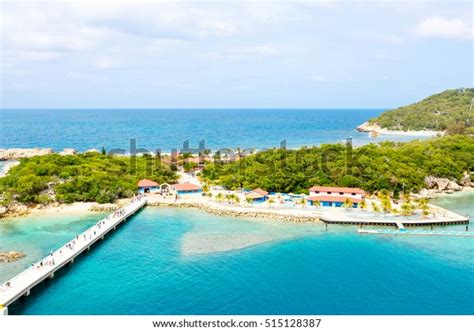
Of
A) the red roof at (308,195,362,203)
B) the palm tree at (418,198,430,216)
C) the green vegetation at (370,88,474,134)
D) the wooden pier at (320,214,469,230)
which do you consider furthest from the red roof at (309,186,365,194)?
the green vegetation at (370,88,474,134)

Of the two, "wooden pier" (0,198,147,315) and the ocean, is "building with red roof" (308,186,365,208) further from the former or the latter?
"wooden pier" (0,198,147,315)

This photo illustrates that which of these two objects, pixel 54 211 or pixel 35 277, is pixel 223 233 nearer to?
pixel 35 277

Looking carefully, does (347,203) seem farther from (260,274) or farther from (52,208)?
(52,208)

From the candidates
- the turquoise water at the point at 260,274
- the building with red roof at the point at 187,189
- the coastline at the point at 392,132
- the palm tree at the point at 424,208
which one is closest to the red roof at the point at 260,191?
the building with red roof at the point at 187,189

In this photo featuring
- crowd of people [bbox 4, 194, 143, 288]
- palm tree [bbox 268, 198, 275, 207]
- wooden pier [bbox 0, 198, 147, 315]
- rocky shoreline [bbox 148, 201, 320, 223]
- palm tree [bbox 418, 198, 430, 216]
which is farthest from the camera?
palm tree [bbox 268, 198, 275, 207]

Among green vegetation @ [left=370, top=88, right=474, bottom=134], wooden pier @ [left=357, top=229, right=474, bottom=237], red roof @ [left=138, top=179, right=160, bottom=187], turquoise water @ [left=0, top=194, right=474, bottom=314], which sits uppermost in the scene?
green vegetation @ [left=370, top=88, right=474, bottom=134]

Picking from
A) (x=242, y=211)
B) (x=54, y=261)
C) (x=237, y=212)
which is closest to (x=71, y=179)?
(x=237, y=212)
